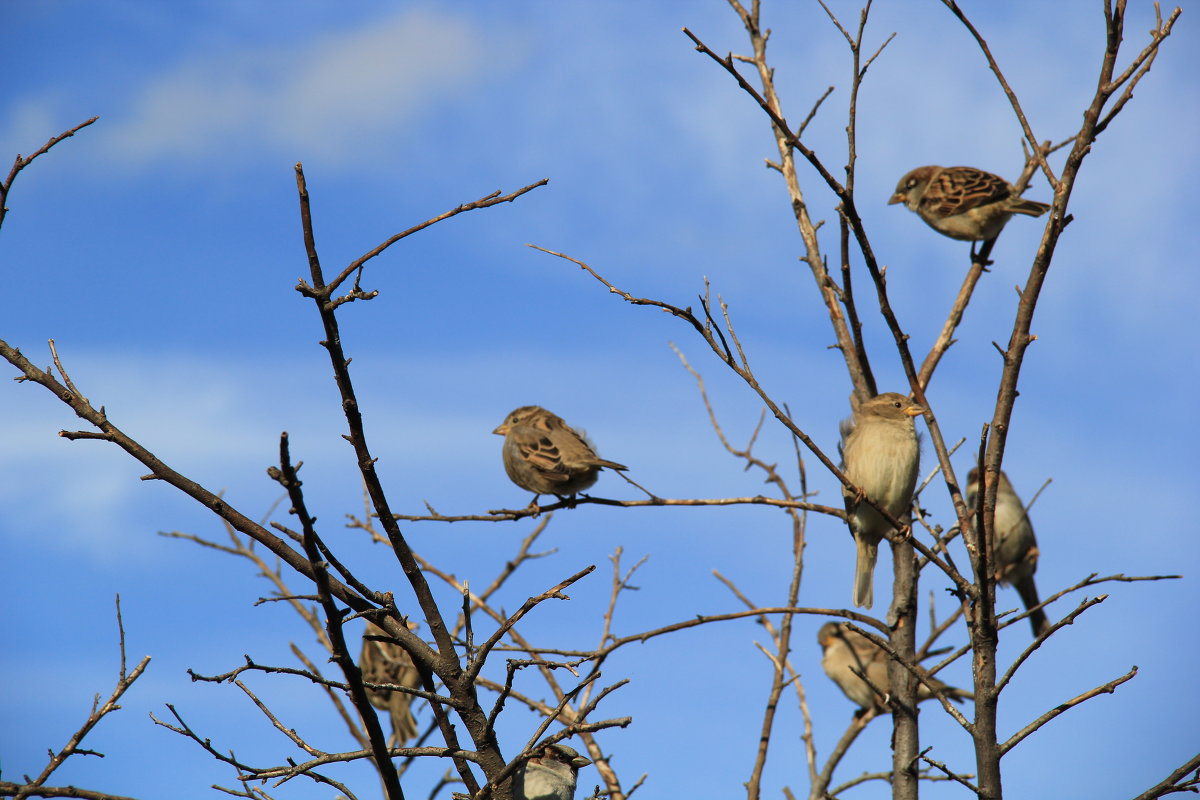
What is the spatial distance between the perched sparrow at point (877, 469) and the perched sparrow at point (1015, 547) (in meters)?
3.93

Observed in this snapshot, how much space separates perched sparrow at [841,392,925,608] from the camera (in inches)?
248

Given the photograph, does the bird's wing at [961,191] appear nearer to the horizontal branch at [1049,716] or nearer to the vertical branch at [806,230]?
the vertical branch at [806,230]

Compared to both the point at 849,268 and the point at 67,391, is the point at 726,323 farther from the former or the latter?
the point at 67,391

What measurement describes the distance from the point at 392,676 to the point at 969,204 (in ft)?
19.5

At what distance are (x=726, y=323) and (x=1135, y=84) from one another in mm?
1756

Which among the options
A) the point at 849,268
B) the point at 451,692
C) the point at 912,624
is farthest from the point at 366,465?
the point at 912,624

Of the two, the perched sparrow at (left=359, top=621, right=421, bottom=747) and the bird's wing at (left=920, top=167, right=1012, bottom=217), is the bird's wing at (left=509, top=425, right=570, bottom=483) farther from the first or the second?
the bird's wing at (left=920, top=167, right=1012, bottom=217)

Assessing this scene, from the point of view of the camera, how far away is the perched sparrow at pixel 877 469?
6293 mm

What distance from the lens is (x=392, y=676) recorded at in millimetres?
8984

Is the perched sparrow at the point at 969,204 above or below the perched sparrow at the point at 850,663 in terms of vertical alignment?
above

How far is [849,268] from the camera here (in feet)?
15.8

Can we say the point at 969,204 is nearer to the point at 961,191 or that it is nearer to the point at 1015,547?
the point at 961,191

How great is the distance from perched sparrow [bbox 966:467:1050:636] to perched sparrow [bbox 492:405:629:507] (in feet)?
14.7

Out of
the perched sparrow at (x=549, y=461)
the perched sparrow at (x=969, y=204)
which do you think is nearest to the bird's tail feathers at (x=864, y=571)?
the perched sparrow at (x=549, y=461)
